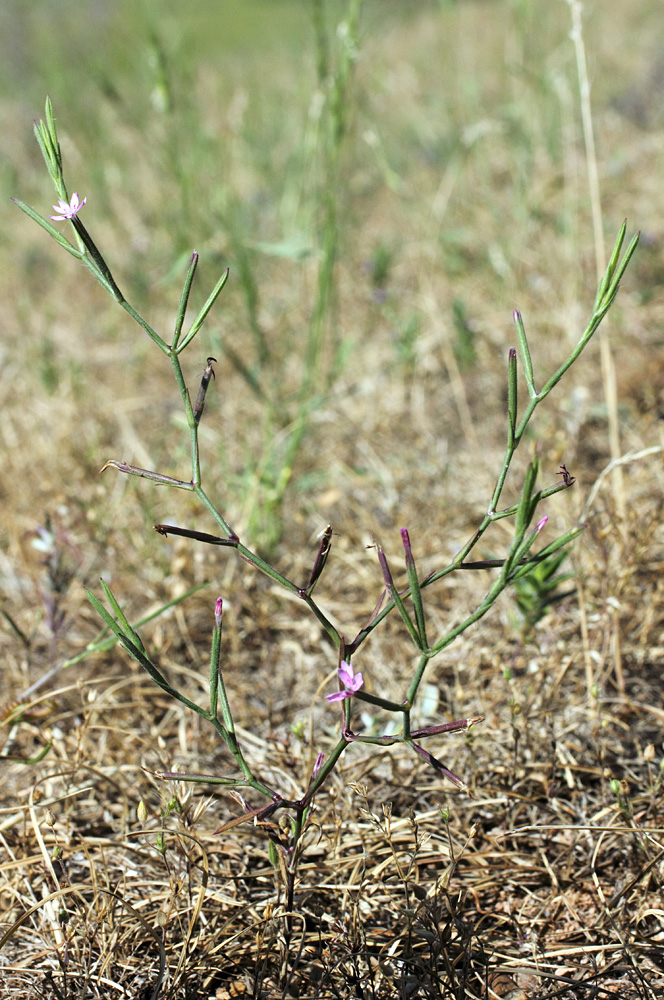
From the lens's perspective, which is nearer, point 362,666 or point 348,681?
point 348,681

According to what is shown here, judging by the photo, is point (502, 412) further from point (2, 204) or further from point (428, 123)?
point (2, 204)

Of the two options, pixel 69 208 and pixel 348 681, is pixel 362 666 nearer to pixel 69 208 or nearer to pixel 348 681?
pixel 348 681

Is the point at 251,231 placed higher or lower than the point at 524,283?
higher

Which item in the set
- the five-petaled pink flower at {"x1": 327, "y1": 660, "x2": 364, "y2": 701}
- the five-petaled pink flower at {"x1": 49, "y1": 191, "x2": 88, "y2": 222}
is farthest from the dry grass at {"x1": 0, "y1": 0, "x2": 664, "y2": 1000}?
the five-petaled pink flower at {"x1": 49, "y1": 191, "x2": 88, "y2": 222}

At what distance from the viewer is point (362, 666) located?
4.78ft

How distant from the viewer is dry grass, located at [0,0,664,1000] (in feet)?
3.27

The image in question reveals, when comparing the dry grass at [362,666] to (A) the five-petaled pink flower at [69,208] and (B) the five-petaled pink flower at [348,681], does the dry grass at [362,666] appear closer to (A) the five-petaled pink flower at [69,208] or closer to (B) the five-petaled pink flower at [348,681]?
(B) the five-petaled pink flower at [348,681]

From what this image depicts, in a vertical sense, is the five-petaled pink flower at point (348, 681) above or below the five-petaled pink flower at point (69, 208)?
below

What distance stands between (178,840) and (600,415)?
5.11ft

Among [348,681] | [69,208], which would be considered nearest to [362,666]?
[348,681]

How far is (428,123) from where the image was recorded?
3797 mm

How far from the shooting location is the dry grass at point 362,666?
39.2 inches

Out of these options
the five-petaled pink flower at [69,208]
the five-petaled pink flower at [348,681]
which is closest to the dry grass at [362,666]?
the five-petaled pink flower at [348,681]

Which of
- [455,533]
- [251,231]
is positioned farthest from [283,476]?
[251,231]
